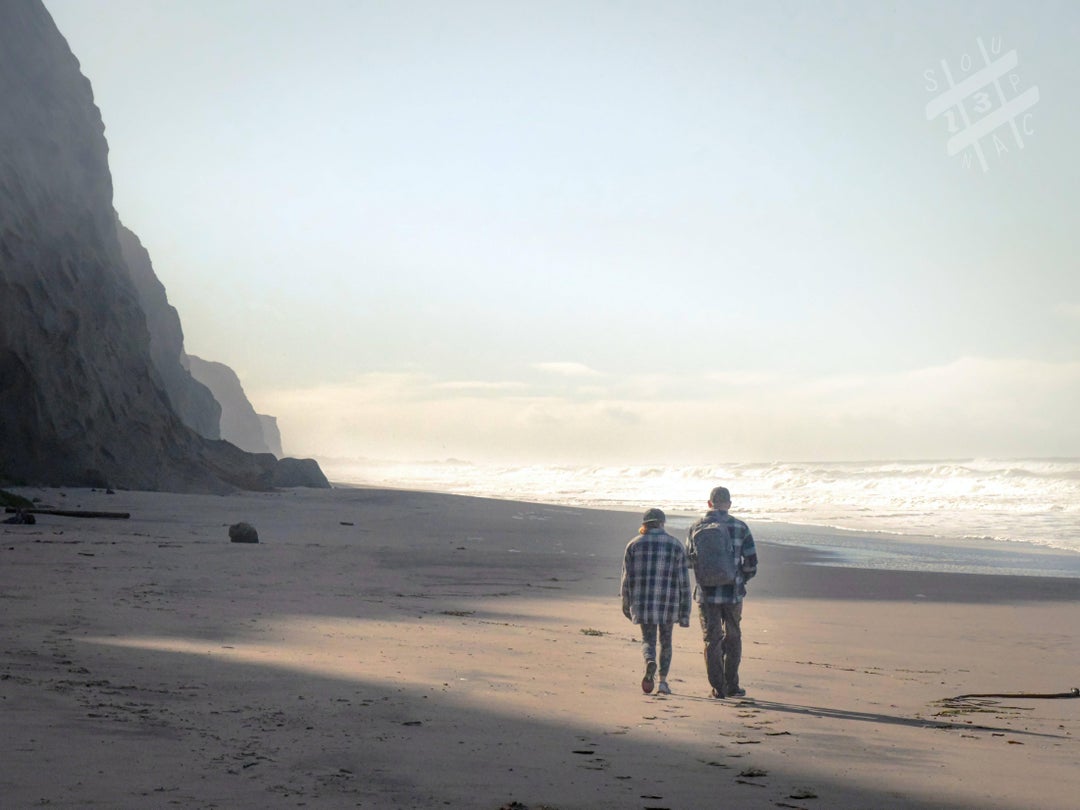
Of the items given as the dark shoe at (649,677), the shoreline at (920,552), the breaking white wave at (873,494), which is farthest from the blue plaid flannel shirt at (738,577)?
the breaking white wave at (873,494)

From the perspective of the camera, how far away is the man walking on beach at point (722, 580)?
848 cm

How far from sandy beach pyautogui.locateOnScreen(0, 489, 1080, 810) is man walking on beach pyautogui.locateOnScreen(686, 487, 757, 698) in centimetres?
41

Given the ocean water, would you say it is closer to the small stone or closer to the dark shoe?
the small stone

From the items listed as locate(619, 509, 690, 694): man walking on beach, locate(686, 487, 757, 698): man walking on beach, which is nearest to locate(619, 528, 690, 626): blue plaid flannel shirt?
locate(619, 509, 690, 694): man walking on beach

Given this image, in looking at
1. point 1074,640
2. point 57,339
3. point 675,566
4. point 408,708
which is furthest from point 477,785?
point 57,339

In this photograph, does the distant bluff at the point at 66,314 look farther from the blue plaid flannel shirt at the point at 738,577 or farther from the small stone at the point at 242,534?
the blue plaid flannel shirt at the point at 738,577

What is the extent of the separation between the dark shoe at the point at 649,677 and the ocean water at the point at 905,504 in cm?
1445

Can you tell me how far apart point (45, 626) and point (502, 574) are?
903cm

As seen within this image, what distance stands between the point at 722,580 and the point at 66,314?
24.1 metres

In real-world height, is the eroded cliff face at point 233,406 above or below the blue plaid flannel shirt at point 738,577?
above

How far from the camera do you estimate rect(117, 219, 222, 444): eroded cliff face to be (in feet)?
164

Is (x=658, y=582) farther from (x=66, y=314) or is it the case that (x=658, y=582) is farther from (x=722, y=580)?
(x=66, y=314)

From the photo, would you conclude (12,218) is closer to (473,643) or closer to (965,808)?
(473,643)

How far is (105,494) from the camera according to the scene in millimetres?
23938
